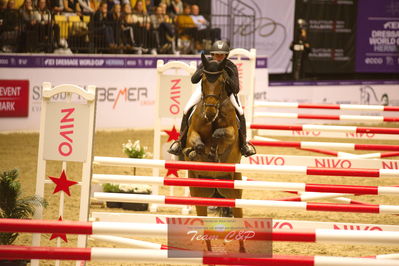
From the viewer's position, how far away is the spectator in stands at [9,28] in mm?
14570

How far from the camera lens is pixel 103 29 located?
622 inches

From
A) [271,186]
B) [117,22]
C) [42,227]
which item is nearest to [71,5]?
[117,22]

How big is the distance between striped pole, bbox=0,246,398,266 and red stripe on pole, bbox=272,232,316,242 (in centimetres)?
10

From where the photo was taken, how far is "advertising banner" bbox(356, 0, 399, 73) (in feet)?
67.8

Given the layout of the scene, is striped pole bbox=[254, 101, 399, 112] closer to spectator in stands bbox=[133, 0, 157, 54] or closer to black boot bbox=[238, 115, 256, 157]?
black boot bbox=[238, 115, 256, 157]

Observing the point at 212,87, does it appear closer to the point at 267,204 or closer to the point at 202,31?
the point at 267,204

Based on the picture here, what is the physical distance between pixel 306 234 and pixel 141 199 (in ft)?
7.84

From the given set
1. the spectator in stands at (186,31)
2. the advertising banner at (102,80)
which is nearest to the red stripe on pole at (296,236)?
the advertising banner at (102,80)

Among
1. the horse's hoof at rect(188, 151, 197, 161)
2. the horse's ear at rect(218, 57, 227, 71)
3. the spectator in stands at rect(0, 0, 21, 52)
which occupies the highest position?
the spectator in stands at rect(0, 0, 21, 52)

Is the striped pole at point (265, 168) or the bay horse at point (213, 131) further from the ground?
the bay horse at point (213, 131)

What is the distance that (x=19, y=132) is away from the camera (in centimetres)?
1452

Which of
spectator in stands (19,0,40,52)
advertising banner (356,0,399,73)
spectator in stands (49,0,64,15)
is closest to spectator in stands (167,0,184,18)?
spectator in stands (49,0,64,15)

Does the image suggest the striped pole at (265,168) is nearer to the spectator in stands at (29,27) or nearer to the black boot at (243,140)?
the black boot at (243,140)

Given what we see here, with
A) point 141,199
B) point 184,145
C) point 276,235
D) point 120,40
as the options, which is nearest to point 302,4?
point 120,40
